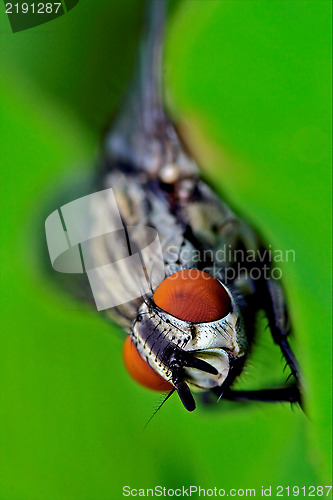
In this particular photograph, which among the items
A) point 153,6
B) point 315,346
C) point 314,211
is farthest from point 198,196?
point 153,6

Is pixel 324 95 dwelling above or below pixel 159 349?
above

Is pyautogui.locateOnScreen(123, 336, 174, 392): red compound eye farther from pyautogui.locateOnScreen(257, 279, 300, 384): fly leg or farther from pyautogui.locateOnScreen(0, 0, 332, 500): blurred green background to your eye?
pyautogui.locateOnScreen(257, 279, 300, 384): fly leg

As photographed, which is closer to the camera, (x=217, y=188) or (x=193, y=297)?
(x=193, y=297)

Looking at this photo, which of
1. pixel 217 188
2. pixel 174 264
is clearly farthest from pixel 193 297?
pixel 217 188

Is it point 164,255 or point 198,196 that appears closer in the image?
point 164,255

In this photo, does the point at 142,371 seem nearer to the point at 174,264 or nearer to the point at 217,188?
the point at 174,264

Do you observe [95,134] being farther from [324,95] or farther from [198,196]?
[324,95]

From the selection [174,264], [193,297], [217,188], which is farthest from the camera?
[217,188]

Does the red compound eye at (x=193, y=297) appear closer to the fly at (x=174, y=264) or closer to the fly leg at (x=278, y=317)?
the fly at (x=174, y=264)
